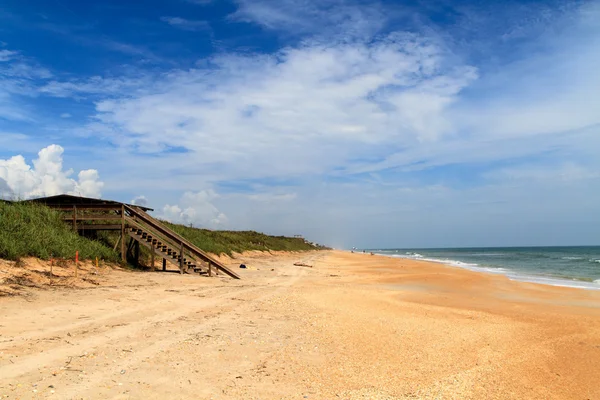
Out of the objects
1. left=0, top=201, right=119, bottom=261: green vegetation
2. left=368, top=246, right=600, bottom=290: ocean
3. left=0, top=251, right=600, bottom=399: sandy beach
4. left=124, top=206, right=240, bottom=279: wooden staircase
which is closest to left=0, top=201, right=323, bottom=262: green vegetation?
left=0, top=201, right=119, bottom=261: green vegetation

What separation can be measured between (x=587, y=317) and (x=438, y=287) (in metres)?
8.00

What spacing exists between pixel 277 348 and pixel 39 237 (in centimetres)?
1062

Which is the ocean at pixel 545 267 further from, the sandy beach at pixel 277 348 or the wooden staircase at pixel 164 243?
the wooden staircase at pixel 164 243

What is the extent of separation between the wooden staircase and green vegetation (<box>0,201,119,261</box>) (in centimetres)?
152

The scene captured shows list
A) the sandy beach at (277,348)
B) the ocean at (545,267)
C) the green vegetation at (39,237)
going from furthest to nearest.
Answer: the ocean at (545,267) → the green vegetation at (39,237) → the sandy beach at (277,348)

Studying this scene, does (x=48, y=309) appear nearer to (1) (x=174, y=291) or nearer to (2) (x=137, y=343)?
(2) (x=137, y=343)

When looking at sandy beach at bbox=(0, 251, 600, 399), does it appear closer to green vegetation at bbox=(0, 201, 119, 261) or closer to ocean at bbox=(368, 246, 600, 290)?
green vegetation at bbox=(0, 201, 119, 261)

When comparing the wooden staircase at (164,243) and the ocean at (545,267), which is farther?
the ocean at (545,267)

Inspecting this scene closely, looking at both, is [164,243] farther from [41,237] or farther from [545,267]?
[545,267]

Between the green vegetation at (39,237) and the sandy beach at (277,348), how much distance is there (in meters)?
1.78

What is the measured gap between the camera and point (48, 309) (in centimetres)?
866

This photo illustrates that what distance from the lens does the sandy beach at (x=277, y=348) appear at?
5320 millimetres

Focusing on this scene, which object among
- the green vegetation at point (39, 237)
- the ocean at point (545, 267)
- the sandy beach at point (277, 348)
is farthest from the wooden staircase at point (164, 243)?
the ocean at point (545, 267)

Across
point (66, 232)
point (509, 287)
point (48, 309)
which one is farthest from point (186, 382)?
point (509, 287)
